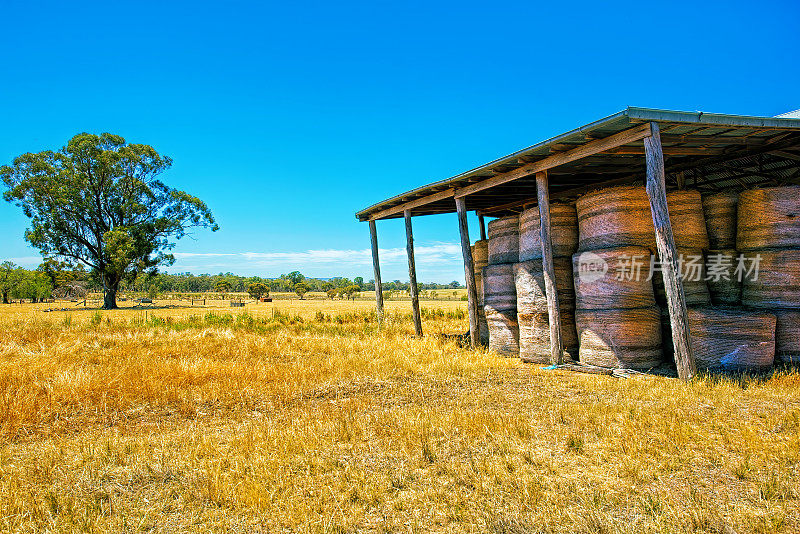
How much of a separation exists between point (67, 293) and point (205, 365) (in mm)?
63889

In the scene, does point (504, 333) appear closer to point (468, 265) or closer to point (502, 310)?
point (502, 310)

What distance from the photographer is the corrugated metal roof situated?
22.2 ft

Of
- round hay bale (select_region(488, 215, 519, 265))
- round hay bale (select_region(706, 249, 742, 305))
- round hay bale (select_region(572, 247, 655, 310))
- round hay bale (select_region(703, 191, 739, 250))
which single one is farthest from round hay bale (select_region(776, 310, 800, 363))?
round hay bale (select_region(488, 215, 519, 265))

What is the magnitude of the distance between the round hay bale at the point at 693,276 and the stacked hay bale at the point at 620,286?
0.58m

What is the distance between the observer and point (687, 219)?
783 centimetres

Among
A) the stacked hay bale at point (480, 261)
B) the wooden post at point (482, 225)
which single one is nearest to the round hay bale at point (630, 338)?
the stacked hay bale at point (480, 261)

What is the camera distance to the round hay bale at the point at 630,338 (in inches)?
292

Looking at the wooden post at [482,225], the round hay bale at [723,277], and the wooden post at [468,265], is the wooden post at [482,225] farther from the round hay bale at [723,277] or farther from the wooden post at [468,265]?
the round hay bale at [723,277]

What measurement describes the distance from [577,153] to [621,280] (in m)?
2.41

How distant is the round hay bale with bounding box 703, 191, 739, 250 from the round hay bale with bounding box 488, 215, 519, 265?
3683 mm

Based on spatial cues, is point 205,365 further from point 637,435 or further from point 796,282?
point 796,282

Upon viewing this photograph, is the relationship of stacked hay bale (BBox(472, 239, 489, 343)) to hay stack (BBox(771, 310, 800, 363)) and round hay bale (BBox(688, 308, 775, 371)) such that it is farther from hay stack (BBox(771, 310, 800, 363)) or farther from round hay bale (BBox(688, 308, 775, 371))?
hay stack (BBox(771, 310, 800, 363))

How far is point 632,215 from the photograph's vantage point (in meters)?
7.65

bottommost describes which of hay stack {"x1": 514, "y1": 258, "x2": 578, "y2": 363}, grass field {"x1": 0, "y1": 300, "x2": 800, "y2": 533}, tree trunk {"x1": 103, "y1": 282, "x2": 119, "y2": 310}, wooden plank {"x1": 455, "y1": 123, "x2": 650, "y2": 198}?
grass field {"x1": 0, "y1": 300, "x2": 800, "y2": 533}
